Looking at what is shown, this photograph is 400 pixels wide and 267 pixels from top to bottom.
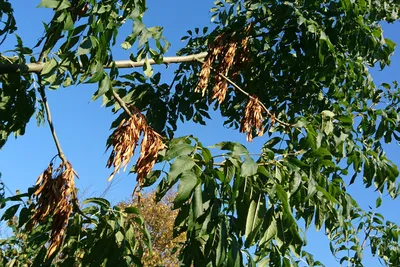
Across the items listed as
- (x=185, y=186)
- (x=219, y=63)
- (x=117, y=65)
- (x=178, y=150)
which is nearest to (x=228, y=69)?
(x=219, y=63)

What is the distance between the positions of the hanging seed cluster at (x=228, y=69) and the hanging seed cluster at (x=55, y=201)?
0.92 meters

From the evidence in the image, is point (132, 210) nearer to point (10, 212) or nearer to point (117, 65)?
point (10, 212)

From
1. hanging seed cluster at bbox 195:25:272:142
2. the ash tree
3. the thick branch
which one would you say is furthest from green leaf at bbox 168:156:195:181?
hanging seed cluster at bbox 195:25:272:142

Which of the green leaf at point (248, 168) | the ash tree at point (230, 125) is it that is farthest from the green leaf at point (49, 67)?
the green leaf at point (248, 168)

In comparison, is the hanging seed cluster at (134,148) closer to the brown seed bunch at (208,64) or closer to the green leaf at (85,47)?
the green leaf at (85,47)

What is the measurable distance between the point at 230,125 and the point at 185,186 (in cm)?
218

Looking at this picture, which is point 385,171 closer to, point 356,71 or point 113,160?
point 356,71

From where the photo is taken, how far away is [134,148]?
1.97m

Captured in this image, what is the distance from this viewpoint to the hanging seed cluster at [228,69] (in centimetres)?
268

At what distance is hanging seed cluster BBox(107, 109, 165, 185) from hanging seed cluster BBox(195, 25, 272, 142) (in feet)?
2.42

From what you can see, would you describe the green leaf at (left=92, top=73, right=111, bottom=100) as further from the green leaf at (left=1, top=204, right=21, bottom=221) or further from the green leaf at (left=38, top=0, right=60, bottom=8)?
the green leaf at (left=1, top=204, right=21, bottom=221)

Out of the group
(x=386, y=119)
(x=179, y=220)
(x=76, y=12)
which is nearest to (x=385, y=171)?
(x=386, y=119)

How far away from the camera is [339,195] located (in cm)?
244

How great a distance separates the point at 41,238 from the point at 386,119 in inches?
79.0
